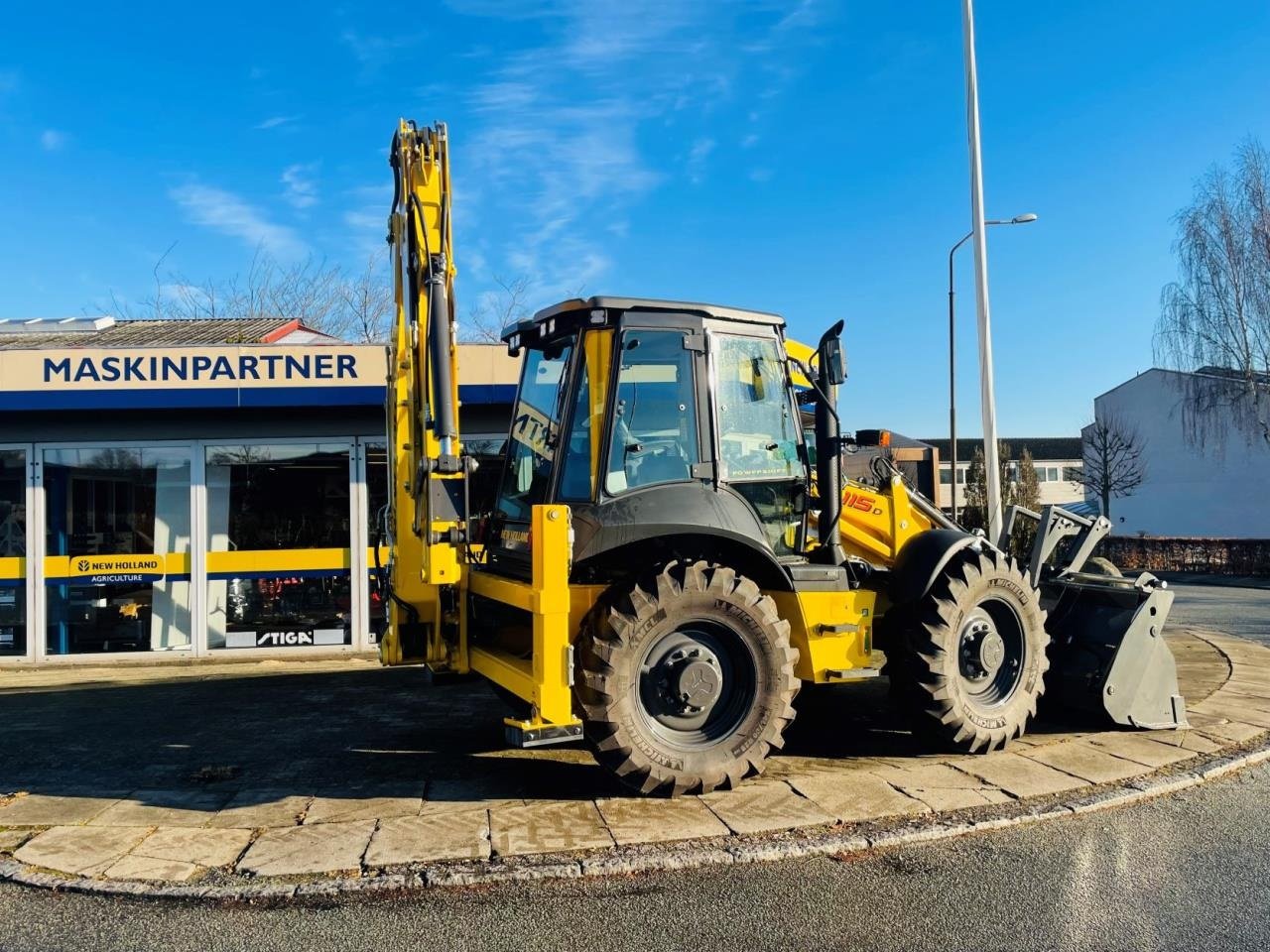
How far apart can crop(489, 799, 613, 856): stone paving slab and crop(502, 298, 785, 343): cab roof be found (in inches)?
114

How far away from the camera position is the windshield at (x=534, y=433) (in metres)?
5.85

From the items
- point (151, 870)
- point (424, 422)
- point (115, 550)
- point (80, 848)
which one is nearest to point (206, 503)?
point (115, 550)

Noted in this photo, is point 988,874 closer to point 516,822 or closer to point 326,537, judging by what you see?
point 516,822

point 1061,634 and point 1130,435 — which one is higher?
point 1130,435

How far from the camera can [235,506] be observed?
11391 mm

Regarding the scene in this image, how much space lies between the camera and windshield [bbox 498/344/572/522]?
5848 mm

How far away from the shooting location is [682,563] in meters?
5.37

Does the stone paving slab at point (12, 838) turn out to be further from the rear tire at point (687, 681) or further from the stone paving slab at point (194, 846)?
the rear tire at point (687, 681)

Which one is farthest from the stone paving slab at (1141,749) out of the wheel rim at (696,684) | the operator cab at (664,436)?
the wheel rim at (696,684)

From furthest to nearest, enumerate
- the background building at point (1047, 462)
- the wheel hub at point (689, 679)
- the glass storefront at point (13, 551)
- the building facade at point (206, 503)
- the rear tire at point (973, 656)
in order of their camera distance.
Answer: the background building at point (1047, 462) < the glass storefront at point (13, 551) < the building facade at point (206, 503) < the rear tire at point (973, 656) < the wheel hub at point (689, 679)

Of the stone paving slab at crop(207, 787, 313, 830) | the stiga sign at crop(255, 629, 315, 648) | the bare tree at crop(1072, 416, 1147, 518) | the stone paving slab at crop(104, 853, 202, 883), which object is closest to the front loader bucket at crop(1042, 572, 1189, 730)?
the stone paving slab at crop(207, 787, 313, 830)

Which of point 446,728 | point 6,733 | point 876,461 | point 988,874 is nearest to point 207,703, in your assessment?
point 6,733

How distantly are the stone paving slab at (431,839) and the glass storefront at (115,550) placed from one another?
25.0 ft

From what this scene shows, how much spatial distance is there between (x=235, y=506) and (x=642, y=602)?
8.03m
